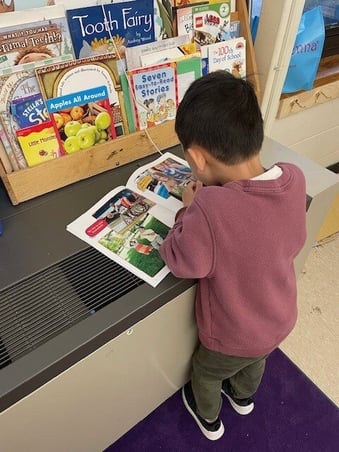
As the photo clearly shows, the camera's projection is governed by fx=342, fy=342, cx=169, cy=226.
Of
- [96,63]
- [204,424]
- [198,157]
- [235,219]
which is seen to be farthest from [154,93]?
[204,424]

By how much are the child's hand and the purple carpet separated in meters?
0.81

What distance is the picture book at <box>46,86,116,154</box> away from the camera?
860mm

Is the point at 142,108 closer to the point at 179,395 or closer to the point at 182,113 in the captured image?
the point at 182,113

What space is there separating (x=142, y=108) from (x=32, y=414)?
2.62ft

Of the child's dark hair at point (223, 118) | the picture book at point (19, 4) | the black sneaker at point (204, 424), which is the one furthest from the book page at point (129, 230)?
the black sneaker at point (204, 424)

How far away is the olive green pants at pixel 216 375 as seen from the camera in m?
0.92

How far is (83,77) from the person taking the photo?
2.85 ft

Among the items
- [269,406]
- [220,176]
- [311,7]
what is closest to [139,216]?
[220,176]

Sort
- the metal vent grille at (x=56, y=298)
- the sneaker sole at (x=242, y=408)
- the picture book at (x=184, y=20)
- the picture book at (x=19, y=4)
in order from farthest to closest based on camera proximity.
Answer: the sneaker sole at (x=242, y=408) → the picture book at (x=184, y=20) → the picture book at (x=19, y=4) → the metal vent grille at (x=56, y=298)

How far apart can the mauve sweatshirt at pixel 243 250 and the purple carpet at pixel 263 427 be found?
55 cm

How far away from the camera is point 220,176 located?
2.36 feet

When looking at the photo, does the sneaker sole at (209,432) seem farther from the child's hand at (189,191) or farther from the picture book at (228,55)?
the picture book at (228,55)

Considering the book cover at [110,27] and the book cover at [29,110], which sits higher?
the book cover at [110,27]

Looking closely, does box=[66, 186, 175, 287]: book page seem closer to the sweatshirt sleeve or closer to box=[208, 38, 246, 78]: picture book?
the sweatshirt sleeve
